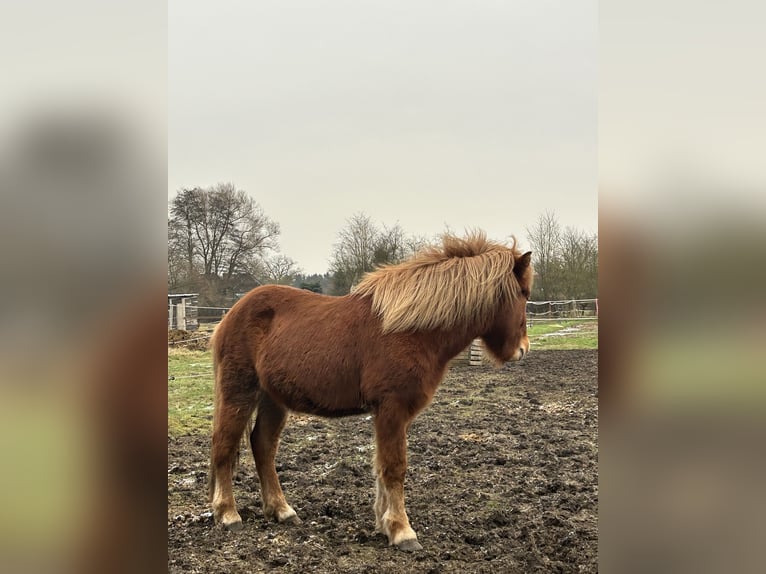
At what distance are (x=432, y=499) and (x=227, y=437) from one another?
186 cm

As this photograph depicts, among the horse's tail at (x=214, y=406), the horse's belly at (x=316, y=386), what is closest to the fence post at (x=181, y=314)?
the horse's tail at (x=214, y=406)

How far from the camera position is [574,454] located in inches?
232

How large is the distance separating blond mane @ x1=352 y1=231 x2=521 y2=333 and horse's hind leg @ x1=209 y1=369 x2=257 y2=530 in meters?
1.31

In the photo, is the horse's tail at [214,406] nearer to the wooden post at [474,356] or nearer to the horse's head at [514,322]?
the horse's head at [514,322]

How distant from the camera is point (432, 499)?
4660 millimetres

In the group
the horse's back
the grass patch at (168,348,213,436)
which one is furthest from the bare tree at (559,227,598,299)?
the horse's back

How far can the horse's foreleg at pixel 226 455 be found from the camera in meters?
4.06

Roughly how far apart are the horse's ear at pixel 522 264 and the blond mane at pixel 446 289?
0.16ft

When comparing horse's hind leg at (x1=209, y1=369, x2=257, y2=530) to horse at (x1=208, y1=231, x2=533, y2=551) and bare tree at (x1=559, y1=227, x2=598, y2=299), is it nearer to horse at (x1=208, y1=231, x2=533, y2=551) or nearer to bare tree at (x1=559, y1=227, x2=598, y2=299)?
horse at (x1=208, y1=231, x2=533, y2=551)

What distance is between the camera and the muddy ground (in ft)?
11.6

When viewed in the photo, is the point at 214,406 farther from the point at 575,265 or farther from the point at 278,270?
the point at 575,265

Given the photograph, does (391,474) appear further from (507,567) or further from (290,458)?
(290,458)
